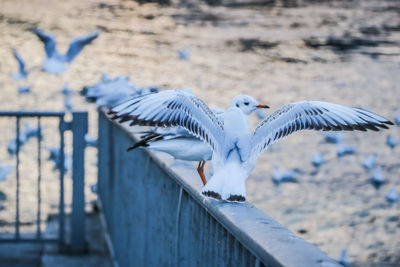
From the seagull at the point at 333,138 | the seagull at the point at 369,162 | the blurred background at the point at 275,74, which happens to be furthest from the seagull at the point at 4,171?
the seagull at the point at 333,138

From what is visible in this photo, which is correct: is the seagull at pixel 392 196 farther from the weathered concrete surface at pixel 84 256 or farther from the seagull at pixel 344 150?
the weathered concrete surface at pixel 84 256

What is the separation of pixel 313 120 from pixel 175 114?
24.7 inches

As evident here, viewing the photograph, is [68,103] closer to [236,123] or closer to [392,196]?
[392,196]

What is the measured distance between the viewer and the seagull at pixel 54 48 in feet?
36.9

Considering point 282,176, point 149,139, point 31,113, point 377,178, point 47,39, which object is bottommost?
point 377,178

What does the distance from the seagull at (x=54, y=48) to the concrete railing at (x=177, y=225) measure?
6171 millimetres

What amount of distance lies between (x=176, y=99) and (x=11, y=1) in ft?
130

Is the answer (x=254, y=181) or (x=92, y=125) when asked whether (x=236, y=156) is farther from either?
(x=92, y=125)

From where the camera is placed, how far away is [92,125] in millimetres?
13305

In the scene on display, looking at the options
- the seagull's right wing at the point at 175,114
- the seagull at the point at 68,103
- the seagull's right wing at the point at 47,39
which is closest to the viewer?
the seagull's right wing at the point at 175,114

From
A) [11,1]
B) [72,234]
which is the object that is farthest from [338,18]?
[72,234]

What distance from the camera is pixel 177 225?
2896 millimetres

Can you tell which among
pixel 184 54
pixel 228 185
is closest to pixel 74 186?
pixel 228 185

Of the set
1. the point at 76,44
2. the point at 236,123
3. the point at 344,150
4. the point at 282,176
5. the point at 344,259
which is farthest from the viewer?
the point at 344,150
